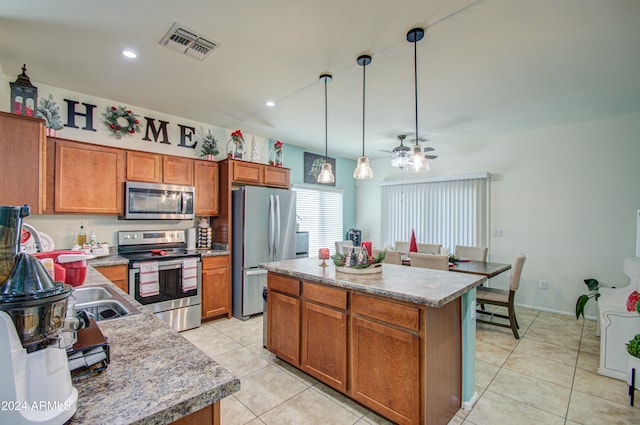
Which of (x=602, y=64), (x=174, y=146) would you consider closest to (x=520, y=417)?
(x=602, y=64)

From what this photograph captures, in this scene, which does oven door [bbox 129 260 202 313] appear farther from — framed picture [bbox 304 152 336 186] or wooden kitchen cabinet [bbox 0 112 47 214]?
framed picture [bbox 304 152 336 186]

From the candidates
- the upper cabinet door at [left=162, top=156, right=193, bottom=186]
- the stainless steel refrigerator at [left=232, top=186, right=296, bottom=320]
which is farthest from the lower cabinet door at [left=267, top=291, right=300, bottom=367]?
the upper cabinet door at [left=162, top=156, right=193, bottom=186]

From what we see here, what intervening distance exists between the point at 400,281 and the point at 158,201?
3015 mm

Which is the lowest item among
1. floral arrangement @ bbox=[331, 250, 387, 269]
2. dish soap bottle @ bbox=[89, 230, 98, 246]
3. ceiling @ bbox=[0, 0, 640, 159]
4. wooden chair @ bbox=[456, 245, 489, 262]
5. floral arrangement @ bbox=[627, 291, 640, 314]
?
floral arrangement @ bbox=[627, 291, 640, 314]

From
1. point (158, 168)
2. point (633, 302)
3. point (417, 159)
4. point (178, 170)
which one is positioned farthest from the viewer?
point (178, 170)

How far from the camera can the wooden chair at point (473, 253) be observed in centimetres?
416

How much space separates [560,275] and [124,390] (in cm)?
521

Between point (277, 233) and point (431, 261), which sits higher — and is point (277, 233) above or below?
above

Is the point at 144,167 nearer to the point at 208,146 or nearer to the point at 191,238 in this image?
the point at 208,146

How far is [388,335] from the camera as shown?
73.6 inches

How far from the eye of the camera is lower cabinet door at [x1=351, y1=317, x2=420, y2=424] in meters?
1.75

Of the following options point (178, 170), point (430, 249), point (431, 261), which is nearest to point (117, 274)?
point (178, 170)

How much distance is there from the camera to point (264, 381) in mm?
2453

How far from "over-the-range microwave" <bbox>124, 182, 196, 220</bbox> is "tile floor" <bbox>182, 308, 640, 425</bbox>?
1464mm
